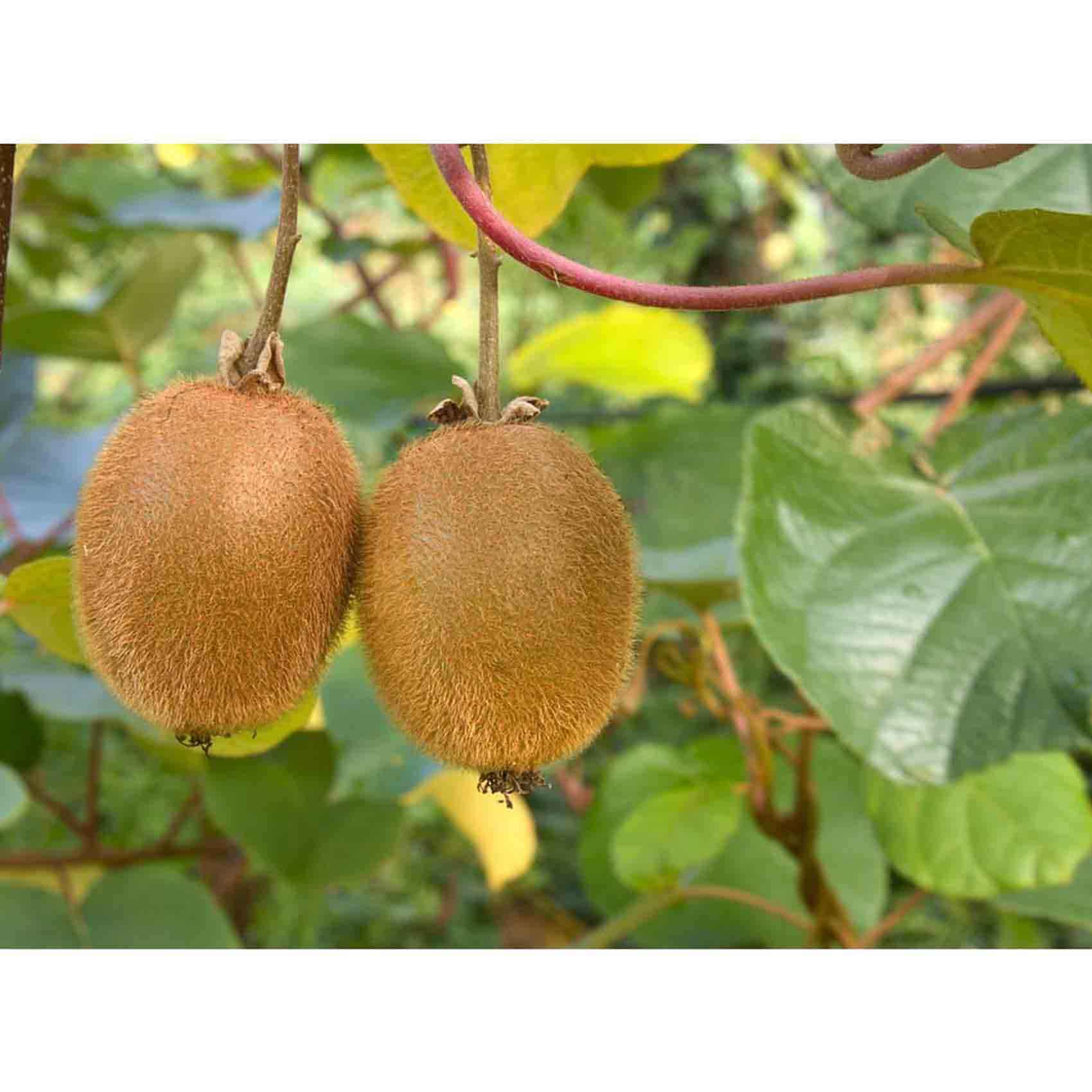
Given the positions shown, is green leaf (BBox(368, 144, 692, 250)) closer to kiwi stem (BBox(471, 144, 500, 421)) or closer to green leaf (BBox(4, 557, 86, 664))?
kiwi stem (BBox(471, 144, 500, 421))

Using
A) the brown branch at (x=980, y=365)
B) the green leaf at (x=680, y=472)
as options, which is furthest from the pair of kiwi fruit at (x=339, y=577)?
the green leaf at (x=680, y=472)

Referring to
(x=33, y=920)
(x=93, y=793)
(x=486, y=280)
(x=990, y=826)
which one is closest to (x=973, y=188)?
(x=486, y=280)

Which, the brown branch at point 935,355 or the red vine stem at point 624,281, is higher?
the red vine stem at point 624,281

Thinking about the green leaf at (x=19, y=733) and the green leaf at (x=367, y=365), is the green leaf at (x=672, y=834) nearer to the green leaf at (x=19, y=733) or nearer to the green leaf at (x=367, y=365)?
the green leaf at (x=367, y=365)

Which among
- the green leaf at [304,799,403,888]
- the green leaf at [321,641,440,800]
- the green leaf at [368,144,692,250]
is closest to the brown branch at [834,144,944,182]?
the green leaf at [368,144,692,250]

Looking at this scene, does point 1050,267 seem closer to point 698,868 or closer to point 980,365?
point 980,365

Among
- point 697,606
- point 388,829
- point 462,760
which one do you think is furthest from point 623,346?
point 462,760

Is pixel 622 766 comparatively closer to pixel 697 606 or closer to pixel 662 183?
pixel 697 606
